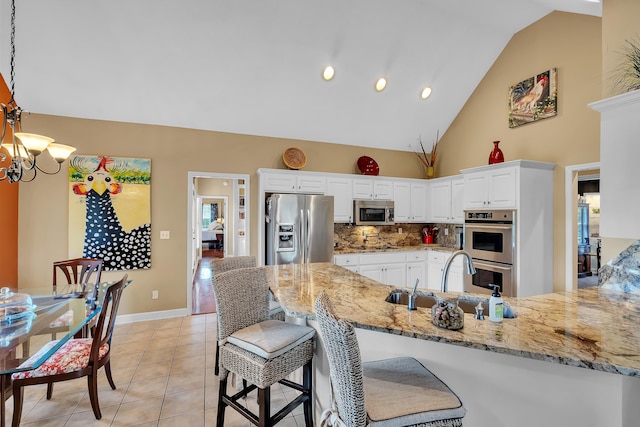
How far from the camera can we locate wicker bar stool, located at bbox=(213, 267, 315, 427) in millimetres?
1665

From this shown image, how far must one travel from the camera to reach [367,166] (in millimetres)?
5375

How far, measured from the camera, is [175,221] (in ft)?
14.7

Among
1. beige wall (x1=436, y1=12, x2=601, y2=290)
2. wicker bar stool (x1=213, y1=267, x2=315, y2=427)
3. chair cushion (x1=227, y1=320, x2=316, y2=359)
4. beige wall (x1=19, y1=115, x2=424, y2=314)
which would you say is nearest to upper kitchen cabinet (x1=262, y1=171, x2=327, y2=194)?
beige wall (x1=19, y1=115, x2=424, y2=314)

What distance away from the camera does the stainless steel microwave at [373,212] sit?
5137 mm

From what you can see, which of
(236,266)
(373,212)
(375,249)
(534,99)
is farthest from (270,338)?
(534,99)

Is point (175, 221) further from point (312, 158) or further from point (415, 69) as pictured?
point (415, 69)

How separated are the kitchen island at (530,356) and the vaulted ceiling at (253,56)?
275 centimetres

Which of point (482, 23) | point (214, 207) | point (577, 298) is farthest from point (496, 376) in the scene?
point (214, 207)

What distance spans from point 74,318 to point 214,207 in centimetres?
889

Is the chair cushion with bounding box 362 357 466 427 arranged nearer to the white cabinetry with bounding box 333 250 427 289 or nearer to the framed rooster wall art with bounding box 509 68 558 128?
the white cabinetry with bounding box 333 250 427 289

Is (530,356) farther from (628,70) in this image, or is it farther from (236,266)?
(628,70)

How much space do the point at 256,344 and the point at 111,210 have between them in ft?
11.9

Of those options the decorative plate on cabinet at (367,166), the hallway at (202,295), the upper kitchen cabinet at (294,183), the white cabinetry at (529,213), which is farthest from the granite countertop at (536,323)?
the decorative plate on cabinet at (367,166)

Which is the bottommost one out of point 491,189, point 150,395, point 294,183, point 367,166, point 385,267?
point 150,395
